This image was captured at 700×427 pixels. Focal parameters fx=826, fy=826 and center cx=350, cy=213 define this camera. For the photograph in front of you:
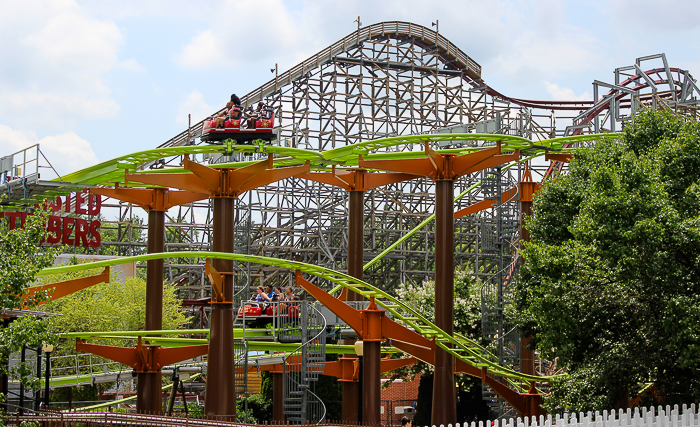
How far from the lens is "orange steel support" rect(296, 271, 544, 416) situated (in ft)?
61.1

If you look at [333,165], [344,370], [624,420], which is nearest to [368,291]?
[344,370]

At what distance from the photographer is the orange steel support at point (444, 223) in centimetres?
1958

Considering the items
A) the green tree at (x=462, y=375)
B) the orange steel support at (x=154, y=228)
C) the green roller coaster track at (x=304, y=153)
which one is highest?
the green roller coaster track at (x=304, y=153)

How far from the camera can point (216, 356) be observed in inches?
731

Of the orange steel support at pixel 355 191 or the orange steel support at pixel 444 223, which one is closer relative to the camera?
the orange steel support at pixel 444 223

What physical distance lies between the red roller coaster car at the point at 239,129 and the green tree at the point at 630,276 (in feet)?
23.2

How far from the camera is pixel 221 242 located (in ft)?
63.5

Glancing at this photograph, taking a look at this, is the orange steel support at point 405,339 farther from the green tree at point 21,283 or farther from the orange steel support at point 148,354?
the green tree at point 21,283

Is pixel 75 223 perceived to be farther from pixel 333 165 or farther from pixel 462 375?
pixel 462 375

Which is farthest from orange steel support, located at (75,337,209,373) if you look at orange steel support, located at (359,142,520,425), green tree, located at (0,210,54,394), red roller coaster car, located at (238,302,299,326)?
green tree, located at (0,210,54,394)

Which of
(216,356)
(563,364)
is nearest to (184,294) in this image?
(216,356)

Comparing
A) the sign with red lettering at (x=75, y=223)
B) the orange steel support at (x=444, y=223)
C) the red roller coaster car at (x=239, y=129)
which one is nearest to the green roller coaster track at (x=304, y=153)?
the red roller coaster car at (x=239, y=129)

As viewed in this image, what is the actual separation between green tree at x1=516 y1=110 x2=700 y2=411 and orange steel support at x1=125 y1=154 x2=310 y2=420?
21.7 feet

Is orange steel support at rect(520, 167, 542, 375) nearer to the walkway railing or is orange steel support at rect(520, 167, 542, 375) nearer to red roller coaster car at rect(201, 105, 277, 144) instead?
red roller coaster car at rect(201, 105, 277, 144)
